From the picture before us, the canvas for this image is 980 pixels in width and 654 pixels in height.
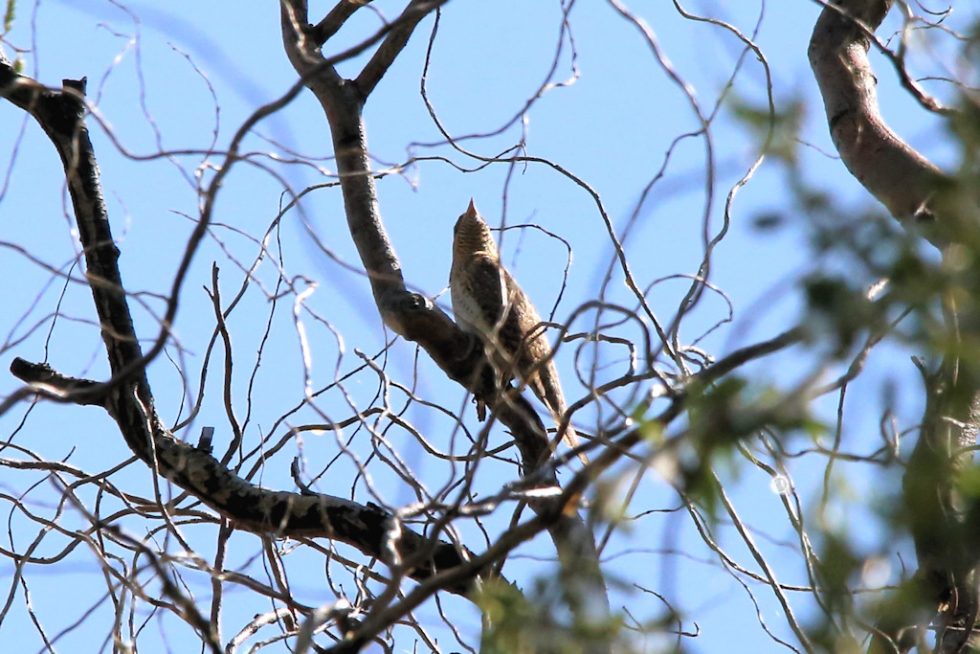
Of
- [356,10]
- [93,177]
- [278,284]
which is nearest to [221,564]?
[278,284]

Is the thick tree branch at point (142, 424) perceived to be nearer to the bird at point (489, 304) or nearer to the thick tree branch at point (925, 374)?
the thick tree branch at point (925, 374)

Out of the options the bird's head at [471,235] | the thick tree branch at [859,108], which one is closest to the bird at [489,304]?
the bird's head at [471,235]

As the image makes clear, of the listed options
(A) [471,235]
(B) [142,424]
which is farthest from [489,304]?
(B) [142,424]

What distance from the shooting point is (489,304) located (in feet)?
21.6

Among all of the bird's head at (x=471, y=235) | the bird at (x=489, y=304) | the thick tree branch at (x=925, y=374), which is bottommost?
the thick tree branch at (x=925, y=374)

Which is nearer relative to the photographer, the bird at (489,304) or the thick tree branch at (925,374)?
the thick tree branch at (925,374)

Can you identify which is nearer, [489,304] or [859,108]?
[859,108]

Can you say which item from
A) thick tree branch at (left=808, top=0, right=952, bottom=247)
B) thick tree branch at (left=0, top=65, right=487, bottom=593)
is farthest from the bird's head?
thick tree branch at (left=0, top=65, right=487, bottom=593)

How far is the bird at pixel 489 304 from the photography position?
571 cm

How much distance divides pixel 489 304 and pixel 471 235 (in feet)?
3.97

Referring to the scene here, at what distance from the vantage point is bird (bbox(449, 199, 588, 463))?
571 centimetres

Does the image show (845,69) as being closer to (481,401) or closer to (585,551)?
(481,401)

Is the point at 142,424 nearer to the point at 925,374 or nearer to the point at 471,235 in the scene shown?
the point at 925,374

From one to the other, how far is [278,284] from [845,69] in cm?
197
